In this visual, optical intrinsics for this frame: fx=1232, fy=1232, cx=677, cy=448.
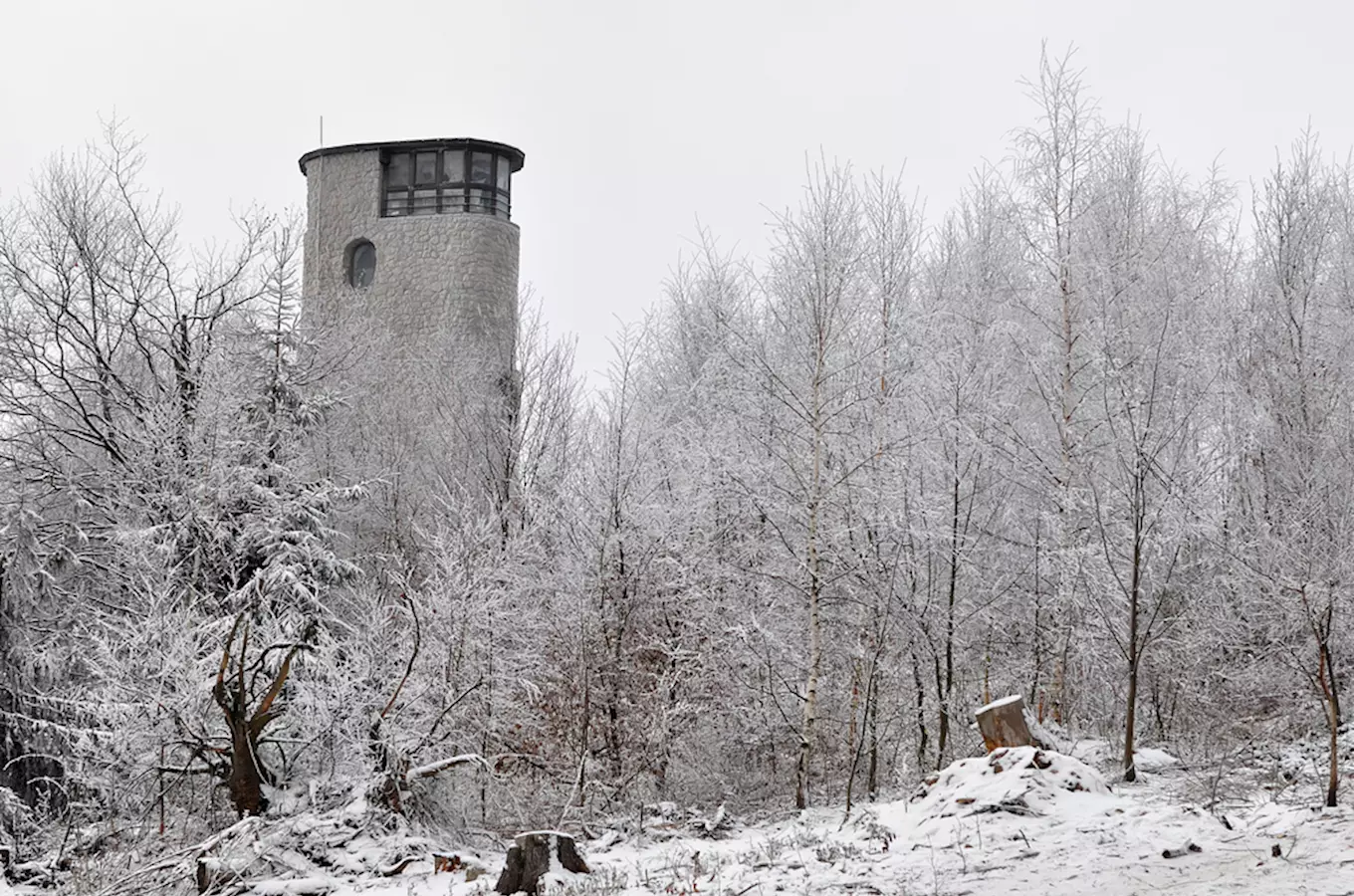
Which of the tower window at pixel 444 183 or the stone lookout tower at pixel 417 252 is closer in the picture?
the stone lookout tower at pixel 417 252

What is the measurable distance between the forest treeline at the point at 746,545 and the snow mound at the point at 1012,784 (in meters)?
1.49

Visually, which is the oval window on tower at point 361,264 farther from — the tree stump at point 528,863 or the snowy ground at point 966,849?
the tree stump at point 528,863

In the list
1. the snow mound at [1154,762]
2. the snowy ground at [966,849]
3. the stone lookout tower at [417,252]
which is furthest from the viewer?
the stone lookout tower at [417,252]

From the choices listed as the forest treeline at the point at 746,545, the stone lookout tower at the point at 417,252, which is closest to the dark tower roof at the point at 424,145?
the stone lookout tower at the point at 417,252

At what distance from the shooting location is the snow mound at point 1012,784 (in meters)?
9.11

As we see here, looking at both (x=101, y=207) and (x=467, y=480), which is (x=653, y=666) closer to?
(x=467, y=480)

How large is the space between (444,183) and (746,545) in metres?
19.1

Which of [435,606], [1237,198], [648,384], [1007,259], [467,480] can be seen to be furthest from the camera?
[648,384]

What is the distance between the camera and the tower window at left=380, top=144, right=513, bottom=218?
32.3 metres

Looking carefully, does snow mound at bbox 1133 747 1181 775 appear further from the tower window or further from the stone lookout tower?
the tower window

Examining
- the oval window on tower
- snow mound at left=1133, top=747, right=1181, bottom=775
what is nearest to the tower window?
the oval window on tower

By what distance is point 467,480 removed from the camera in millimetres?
21781

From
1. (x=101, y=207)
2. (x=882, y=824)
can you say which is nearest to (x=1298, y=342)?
(x=882, y=824)

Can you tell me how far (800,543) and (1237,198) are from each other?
9.77 metres
